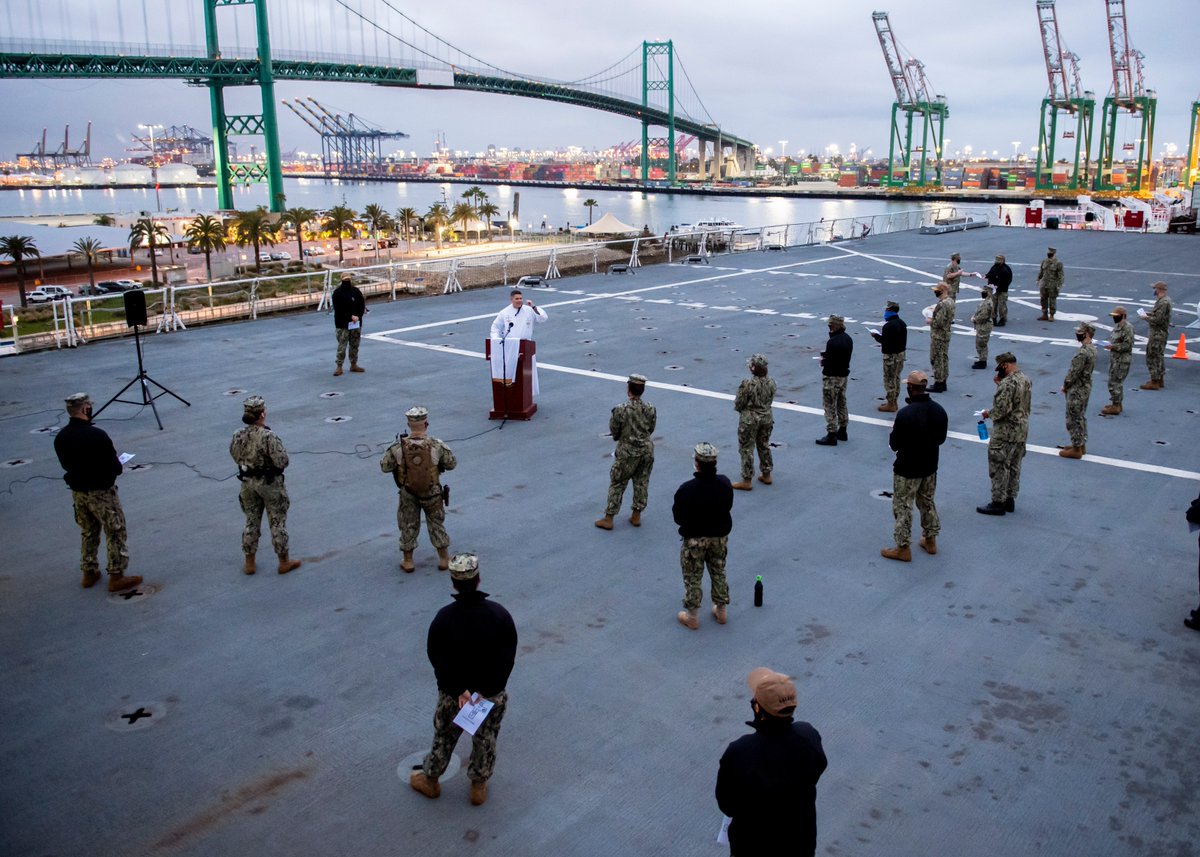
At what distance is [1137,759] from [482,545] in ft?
18.7

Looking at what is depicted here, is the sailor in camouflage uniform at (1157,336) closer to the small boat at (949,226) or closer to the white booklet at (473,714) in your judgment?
the white booklet at (473,714)

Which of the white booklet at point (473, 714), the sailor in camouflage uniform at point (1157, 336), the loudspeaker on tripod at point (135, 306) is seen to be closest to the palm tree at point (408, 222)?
the loudspeaker on tripod at point (135, 306)

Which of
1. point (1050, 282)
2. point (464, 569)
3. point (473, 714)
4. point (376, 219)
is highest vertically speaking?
point (376, 219)

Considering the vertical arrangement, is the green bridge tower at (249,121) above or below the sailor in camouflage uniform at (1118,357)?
above

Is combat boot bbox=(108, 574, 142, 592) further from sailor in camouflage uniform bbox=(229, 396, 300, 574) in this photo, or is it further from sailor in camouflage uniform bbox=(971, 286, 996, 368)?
sailor in camouflage uniform bbox=(971, 286, 996, 368)

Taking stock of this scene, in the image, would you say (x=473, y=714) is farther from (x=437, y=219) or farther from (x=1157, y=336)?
(x=437, y=219)

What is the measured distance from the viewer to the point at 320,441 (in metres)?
12.3

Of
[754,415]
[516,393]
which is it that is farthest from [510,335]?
[754,415]

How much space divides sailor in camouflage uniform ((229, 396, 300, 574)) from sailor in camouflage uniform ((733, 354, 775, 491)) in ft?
16.6

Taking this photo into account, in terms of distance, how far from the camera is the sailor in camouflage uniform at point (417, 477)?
7863 millimetres

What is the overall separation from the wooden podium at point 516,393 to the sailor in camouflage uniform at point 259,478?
18.1ft

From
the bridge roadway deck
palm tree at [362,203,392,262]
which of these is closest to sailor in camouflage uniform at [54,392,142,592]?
the bridge roadway deck

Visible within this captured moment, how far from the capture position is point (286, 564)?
27.0 ft

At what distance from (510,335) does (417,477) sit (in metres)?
5.42
